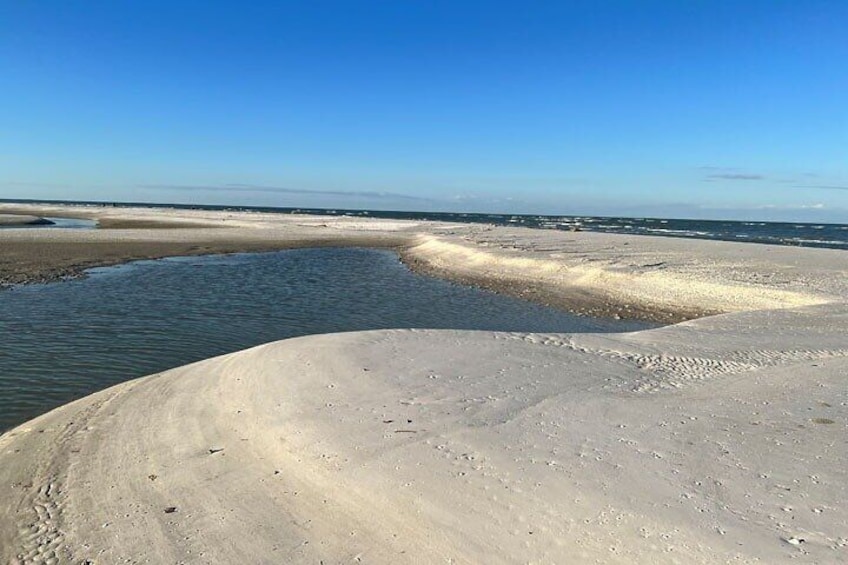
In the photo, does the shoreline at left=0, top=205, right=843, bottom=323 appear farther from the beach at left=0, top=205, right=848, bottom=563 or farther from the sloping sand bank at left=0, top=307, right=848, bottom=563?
the sloping sand bank at left=0, top=307, right=848, bottom=563

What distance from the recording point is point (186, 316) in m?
17.8

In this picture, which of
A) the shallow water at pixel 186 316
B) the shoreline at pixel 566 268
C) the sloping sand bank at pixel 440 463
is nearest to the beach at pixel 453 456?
the sloping sand bank at pixel 440 463

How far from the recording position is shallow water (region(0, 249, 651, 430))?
11.7m

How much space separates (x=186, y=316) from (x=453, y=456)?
13.9m

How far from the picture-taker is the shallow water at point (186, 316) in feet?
38.3

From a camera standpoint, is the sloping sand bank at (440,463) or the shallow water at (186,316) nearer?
the sloping sand bank at (440,463)

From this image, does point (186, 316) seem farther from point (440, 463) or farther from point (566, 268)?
point (566, 268)

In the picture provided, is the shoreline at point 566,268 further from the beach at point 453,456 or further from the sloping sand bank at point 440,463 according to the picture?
the sloping sand bank at point 440,463

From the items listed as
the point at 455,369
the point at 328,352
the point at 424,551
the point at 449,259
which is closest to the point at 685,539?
the point at 424,551

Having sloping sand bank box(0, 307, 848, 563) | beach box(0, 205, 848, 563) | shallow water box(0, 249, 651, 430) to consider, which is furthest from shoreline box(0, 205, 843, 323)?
sloping sand bank box(0, 307, 848, 563)

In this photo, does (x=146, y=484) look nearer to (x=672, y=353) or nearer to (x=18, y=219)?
(x=672, y=353)

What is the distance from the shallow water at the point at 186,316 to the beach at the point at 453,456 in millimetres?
2055

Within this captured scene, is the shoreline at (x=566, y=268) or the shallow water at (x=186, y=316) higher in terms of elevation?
the shoreline at (x=566, y=268)

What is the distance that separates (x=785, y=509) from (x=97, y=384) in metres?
11.0
